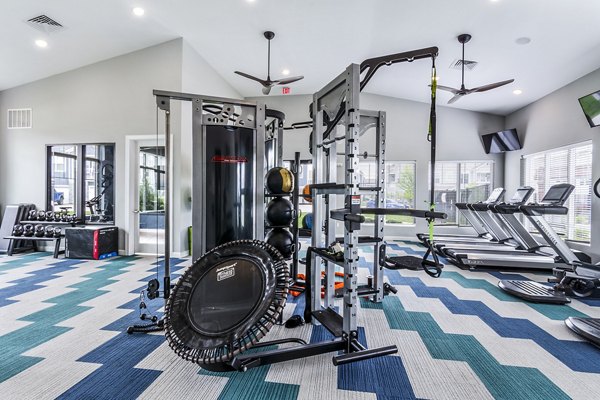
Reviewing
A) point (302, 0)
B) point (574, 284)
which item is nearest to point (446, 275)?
point (574, 284)

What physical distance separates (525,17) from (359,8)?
2070 mm

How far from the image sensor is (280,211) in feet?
10.4

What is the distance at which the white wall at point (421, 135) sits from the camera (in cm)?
727

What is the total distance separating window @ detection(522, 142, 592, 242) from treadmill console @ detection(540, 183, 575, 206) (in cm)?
132

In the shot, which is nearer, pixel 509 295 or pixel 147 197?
pixel 509 295

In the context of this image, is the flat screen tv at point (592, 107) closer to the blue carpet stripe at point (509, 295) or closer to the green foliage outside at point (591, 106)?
the green foliage outside at point (591, 106)

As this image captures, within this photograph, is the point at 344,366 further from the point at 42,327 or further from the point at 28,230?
the point at 28,230

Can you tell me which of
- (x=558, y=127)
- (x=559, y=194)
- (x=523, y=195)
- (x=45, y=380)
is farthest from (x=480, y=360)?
(x=558, y=127)

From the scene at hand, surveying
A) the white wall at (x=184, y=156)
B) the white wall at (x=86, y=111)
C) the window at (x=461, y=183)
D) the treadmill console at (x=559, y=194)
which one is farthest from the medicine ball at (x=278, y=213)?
the window at (x=461, y=183)

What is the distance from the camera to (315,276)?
253 centimetres

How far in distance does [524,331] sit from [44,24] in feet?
23.0

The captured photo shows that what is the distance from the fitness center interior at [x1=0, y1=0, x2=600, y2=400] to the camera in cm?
193

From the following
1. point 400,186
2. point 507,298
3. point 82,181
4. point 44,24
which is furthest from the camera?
point 400,186

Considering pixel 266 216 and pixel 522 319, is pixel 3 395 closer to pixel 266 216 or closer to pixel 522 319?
pixel 266 216
